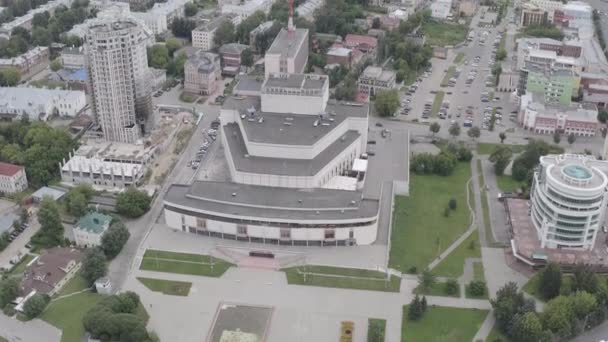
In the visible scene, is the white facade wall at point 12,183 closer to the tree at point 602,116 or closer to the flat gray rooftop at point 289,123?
the flat gray rooftop at point 289,123

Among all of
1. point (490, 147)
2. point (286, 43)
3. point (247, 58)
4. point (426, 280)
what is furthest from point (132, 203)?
point (247, 58)

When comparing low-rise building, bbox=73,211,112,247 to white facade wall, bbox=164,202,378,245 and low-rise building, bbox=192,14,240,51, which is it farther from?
low-rise building, bbox=192,14,240,51

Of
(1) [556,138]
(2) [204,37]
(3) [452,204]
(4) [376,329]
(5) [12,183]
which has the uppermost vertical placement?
(2) [204,37]

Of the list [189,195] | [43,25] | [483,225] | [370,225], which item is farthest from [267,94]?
[43,25]

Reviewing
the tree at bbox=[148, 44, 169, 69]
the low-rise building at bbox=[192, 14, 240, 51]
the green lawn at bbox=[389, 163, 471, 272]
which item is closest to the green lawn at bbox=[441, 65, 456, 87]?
the green lawn at bbox=[389, 163, 471, 272]

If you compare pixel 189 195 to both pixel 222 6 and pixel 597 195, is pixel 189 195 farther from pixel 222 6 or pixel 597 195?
pixel 222 6

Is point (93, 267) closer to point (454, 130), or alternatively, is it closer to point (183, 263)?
point (183, 263)

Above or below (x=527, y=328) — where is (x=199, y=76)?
above
